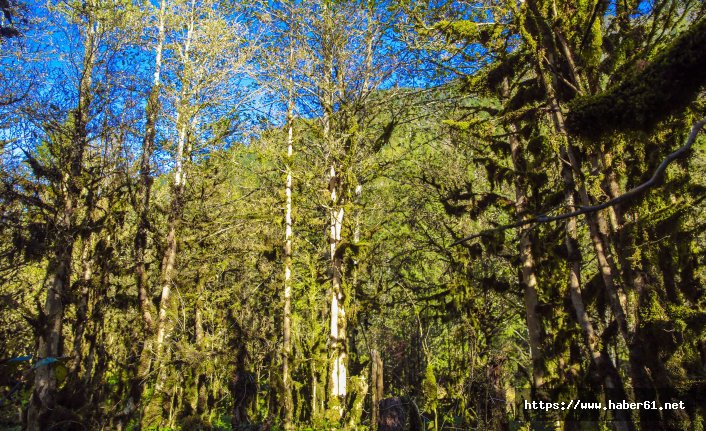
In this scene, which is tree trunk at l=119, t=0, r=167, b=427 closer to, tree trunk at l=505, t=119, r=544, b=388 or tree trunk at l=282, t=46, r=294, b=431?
tree trunk at l=282, t=46, r=294, b=431

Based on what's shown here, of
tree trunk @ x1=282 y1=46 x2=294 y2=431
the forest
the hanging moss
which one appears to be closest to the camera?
the hanging moss

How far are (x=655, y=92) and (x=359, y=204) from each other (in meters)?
7.47

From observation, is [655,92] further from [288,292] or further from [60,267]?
[60,267]

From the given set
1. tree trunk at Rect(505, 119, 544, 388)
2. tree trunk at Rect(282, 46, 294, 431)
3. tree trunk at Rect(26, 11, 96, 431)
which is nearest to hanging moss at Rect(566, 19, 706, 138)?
tree trunk at Rect(505, 119, 544, 388)

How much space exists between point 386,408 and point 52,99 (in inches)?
365

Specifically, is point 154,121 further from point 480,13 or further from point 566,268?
point 566,268

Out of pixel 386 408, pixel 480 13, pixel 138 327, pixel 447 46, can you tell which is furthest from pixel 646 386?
pixel 138 327

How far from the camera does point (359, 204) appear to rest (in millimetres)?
10312

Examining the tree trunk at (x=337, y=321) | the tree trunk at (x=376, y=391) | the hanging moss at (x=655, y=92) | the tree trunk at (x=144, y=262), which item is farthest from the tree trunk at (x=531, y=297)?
the tree trunk at (x=144, y=262)

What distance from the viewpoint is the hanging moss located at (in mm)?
2938

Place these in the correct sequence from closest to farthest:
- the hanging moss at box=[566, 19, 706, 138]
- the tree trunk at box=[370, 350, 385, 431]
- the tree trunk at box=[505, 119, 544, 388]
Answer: the hanging moss at box=[566, 19, 706, 138] → the tree trunk at box=[370, 350, 385, 431] → the tree trunk at box=[505, 119, 544, 388]

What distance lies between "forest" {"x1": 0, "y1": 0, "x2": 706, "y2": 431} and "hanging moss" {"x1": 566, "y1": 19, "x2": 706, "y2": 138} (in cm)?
2

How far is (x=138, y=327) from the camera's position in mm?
10742

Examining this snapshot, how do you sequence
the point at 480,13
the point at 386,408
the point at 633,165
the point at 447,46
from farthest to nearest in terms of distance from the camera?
the point at 480,13
the point at 447,46
the point at 386,408
the point at 633,165
